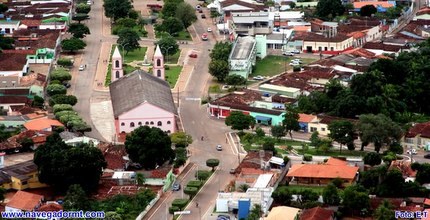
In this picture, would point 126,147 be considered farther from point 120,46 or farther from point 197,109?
point 120,46

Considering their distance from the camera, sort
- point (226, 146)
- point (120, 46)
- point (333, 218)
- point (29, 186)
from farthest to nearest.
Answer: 1. point (120, 46)
2. point (226, 146)
3. point (29, 186)
4. point (333, 218)

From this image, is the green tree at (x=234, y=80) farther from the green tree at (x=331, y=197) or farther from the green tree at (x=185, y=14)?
the green tree at (x=331, y=197)

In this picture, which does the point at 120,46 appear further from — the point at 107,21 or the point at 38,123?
the point at 38,123

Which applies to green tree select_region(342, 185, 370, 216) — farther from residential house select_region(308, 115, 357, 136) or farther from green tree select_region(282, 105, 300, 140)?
residential house select_region(308, 115, 357, 136)

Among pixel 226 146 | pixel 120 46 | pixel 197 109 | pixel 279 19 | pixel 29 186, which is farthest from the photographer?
pixel 279 19

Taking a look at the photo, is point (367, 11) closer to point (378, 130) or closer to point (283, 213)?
point (378, 130)

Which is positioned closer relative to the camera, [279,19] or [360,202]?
[360,202]

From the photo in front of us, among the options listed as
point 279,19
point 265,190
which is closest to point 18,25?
point 279,19
